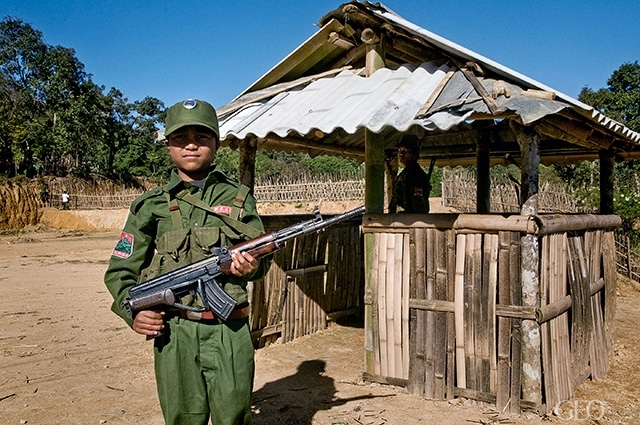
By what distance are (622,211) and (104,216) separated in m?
24.8

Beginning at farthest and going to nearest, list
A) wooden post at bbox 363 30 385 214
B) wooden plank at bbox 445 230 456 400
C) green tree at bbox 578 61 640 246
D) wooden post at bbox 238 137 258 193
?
green tree at bbox 578 61 640 246 → wooden post at bbox 238 137 258 193 → wooden post at bbox 363 30 385 214 → wooden plank at bbox 445 230 456 400

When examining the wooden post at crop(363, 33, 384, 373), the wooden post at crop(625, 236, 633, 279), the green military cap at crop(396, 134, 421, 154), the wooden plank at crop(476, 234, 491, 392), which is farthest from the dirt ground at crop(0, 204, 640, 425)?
the wooden post at crop(625, 236, 633, 279)

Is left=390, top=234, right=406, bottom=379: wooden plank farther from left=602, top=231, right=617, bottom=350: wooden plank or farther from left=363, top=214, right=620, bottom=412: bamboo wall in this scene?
left=602, top=231, right=617, bottom=350: wooden plank

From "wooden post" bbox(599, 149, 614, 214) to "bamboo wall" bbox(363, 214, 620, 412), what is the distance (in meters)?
2.09

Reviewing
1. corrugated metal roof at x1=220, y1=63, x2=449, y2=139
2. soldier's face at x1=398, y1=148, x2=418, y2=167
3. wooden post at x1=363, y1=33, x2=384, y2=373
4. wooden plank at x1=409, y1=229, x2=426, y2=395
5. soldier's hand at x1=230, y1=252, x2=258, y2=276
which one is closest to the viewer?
soldier's hand at x1=230, y1=252, x2=258, y2=276

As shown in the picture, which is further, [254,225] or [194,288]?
[254,225]

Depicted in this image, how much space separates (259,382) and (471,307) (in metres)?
2.18

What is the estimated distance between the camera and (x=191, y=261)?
8.56ft

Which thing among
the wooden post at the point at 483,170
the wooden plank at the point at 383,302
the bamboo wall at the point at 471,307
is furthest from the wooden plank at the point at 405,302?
the wooden post at the point at 483,170

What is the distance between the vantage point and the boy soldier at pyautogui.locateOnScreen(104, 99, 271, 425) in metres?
2.53

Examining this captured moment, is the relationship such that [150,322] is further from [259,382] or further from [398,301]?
[259,382]

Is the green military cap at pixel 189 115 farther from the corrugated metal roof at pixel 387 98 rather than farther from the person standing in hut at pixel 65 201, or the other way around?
the person standing in hut at pixel 65 201

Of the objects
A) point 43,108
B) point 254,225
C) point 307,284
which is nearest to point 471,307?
point 254,225

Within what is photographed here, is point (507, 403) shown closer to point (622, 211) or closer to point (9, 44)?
point (622, 211)
